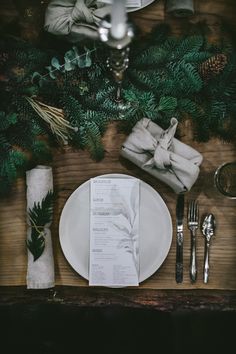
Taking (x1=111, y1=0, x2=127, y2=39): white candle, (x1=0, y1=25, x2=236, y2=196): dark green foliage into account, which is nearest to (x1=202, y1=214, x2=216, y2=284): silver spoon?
(x1=0, y1=25, x2=236, y2=196): dark green foliage

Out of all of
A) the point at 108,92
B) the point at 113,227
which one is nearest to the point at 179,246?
the point at 113,227

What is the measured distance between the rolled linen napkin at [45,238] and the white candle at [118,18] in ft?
2.06

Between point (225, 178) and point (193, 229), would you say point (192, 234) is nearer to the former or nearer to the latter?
point (193, 229)

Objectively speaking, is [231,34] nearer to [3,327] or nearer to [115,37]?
[115,37]

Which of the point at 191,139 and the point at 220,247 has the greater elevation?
the point at 191,139

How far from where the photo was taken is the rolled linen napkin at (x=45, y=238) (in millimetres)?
1400

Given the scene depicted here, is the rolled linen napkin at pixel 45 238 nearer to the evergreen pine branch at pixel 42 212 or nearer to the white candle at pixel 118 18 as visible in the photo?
the evergreen pine branch at pixel 42 212

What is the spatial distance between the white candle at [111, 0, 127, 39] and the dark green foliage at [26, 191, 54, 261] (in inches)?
25.5

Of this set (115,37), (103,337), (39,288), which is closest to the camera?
(115,37)

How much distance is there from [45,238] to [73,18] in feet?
2.05

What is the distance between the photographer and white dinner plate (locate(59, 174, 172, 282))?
1440mm

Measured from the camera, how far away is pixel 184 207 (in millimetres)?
1461

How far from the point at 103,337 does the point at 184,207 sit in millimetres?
437

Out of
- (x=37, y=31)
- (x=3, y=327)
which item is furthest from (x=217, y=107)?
(x=3, y=327)
